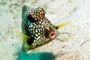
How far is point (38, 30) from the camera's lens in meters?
2.09

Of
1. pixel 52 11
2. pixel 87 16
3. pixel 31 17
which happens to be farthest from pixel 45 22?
pixel 52 11

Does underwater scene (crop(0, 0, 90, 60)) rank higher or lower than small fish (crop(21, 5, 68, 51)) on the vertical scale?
lower

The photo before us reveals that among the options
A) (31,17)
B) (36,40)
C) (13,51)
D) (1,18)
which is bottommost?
(13,51)

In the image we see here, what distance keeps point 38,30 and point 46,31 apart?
0.51 feet

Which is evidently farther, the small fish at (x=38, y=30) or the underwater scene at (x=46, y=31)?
the underwater scene at (x=46, y=31)

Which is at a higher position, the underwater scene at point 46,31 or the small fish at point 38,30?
the small fish at point 38,30

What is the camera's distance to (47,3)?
14.6ft

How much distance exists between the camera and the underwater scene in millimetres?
2145

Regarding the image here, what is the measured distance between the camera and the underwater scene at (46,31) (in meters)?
2.14

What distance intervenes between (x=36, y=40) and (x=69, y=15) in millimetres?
2032

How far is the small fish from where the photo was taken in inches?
78.3

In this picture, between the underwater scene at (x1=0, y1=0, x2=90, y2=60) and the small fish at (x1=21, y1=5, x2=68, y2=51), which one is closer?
the small fish at (x1=21, y1=5, x2=68, y2=51)

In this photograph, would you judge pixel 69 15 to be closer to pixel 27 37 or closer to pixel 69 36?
pixel 69 36

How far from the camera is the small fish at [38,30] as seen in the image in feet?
6.52
